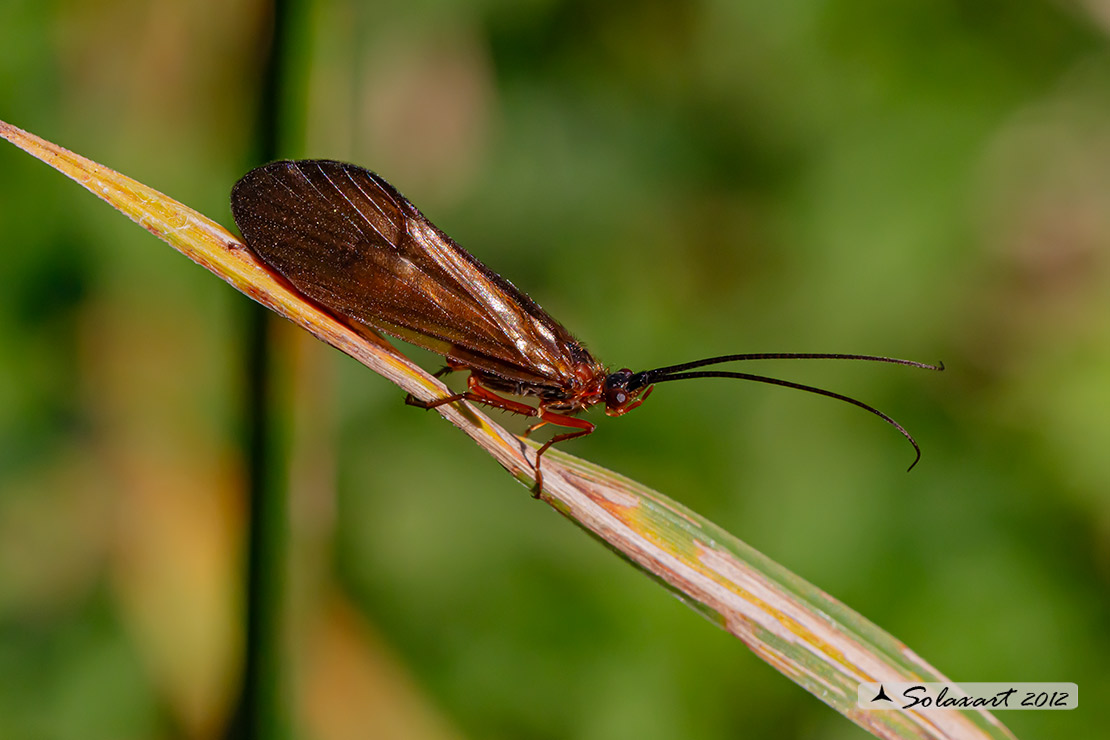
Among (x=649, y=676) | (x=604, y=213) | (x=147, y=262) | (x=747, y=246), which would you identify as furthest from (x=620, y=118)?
(x=649, y=676)

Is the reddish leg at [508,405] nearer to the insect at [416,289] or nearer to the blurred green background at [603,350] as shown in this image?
the insect at [416,289]

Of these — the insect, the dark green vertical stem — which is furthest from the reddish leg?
the dark green vertical stem

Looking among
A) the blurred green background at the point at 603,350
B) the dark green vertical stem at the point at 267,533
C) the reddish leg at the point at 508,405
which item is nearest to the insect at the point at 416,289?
the reddish leg at the point at 508,405

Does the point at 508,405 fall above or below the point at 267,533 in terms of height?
above

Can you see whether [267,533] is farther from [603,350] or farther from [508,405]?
[603,350]

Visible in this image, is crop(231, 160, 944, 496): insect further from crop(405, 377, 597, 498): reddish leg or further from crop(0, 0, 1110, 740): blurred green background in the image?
crop(0, 0, 1110, 740): blurred green background

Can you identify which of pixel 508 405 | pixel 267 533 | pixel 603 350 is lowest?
pixel 267 533

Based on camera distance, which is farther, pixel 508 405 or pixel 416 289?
pixel 508 405

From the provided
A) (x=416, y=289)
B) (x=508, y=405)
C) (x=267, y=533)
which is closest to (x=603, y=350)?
(x=508, y=405)
